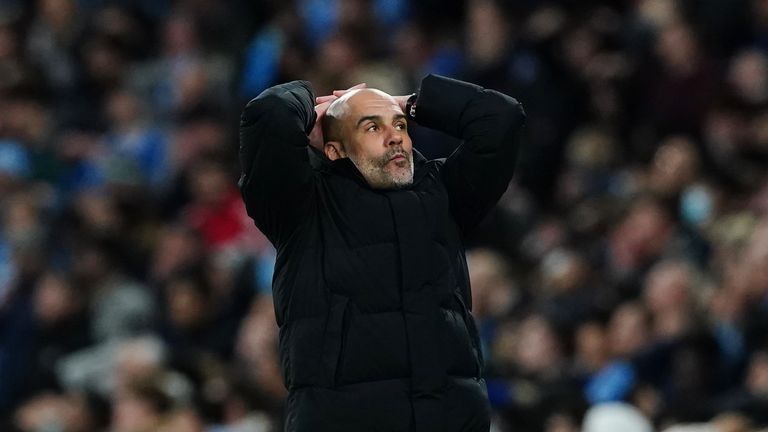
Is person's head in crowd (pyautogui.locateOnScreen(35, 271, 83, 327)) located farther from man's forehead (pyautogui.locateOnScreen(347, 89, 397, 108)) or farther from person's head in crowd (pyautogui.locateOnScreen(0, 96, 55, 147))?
man's forehead (pyautogui.locateOnScreen(347, 89, 397, 108))

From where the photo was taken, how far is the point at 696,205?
8.85 metres

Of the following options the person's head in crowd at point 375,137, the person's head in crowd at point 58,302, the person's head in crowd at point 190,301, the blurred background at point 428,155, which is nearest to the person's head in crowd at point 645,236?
the blurred background at point 428,155

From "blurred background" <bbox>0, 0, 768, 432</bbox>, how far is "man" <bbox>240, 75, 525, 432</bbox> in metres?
2.52

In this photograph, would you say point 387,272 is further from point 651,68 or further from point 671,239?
point 651,68

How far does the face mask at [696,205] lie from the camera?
8.75 metres

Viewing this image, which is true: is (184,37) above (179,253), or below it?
above

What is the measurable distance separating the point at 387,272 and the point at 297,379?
350mm

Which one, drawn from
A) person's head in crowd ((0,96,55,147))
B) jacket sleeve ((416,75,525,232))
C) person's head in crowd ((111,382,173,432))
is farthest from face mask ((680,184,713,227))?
person's head in crowd ((0,96,55,147))

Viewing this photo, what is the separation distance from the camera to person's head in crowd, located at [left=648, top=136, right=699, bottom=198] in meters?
8.83

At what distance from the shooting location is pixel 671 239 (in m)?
8.77

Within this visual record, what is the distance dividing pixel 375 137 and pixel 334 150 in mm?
175

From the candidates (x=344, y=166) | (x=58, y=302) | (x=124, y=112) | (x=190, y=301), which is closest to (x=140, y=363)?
(x=190, y=301)

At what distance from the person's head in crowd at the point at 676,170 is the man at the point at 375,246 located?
395 centimetres

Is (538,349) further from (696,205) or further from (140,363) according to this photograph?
(140,363)
